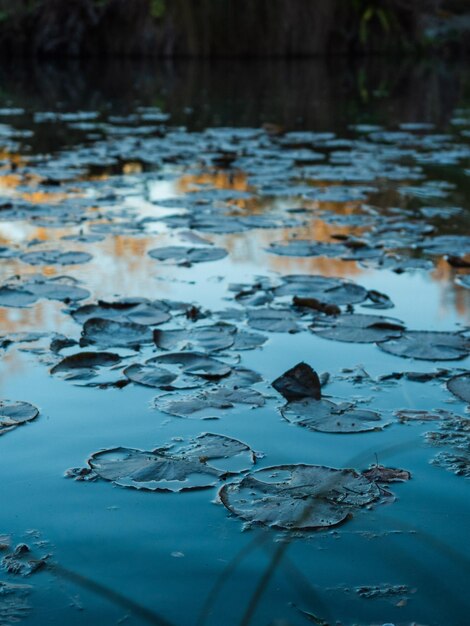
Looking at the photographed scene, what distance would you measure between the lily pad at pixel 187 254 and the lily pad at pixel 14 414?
111 centimetres

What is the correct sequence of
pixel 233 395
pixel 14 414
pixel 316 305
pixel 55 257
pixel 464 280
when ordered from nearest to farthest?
1. pixel 14 414
2. pixel 233 395
3. pixel 316 305
4. pixel 464 280
5. pixel 55 257

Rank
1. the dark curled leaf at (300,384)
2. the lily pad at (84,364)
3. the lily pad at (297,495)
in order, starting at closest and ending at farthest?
the lily pad at (297,495) < the dark curled leaf at (300,384) < the lily pad at (84,364)

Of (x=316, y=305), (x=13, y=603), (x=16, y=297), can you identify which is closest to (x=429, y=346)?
(x=316, y=305)

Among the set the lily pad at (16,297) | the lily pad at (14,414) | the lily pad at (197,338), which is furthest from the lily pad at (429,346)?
the lily pad at (16,297)

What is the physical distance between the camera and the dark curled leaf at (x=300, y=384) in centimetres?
172

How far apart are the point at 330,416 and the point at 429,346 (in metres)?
0.45

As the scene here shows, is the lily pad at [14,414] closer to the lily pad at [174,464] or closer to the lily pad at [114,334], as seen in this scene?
the lily pad at [174,464]

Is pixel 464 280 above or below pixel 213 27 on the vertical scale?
below

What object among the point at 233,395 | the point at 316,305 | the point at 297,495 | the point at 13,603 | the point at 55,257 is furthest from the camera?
the point at 55,257

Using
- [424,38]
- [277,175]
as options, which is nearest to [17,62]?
[424,38]

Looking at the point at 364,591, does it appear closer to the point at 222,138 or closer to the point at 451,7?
the point at 222,138

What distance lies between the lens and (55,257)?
272 cm

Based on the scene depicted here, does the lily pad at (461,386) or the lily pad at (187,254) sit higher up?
the lily pad at (187,254)

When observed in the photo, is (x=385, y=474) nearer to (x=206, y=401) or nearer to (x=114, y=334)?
(x=206, y=401)
